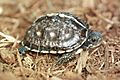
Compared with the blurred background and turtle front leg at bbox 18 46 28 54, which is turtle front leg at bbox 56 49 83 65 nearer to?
the blurred background

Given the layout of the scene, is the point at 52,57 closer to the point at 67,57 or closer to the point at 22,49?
the point at 67,57

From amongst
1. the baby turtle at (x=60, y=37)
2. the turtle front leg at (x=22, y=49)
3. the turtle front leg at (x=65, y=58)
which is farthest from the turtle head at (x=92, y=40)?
the turtle front leg at (x=22, y=49)

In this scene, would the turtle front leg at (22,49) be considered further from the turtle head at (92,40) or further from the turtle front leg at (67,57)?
the turtle head at (92,40)

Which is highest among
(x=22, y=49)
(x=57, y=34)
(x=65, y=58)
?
(x=57, y=34)

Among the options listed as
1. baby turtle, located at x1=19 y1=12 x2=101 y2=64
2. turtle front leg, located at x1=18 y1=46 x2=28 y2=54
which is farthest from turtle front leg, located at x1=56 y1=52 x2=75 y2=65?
A: turtle front leg, located at x1=18 y1=46 x2=28 y2=54

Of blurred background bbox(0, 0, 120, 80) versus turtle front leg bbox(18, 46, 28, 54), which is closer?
blurred background bbox(0, 0, 120, 80)

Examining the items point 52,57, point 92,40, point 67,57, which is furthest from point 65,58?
point 92,40

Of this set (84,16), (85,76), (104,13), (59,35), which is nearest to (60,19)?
(59,35)
